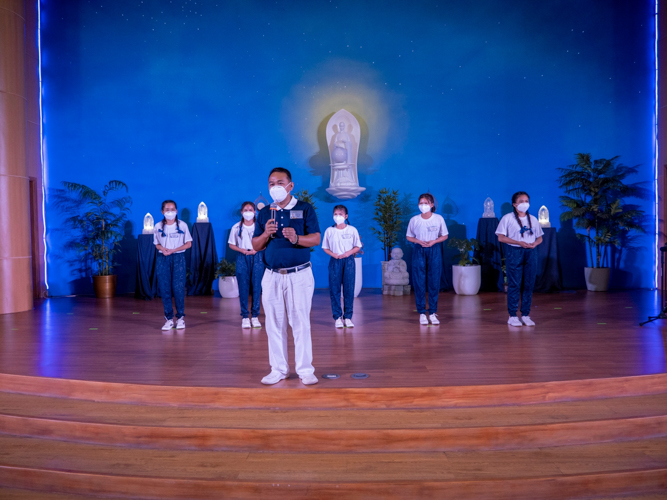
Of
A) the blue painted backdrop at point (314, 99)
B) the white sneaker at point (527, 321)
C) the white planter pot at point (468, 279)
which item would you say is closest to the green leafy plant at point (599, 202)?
the blue painted backdrop at point (314, 99)

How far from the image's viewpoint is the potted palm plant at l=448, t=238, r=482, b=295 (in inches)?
349

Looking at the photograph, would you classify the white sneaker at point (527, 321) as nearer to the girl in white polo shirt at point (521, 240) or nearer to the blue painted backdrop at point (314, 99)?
the girl in white polo shirt at point (521, 240)

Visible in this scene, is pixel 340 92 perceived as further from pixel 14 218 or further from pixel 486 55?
pixel 14 218

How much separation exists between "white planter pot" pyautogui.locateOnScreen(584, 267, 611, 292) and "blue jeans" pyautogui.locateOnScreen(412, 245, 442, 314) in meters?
4.66

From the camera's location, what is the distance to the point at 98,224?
955 centimetres

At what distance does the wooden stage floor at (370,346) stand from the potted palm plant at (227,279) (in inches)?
58.8

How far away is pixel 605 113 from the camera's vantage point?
9.71 metres

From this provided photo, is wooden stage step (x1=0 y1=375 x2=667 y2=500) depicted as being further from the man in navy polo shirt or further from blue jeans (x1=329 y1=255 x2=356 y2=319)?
blue jeans (x1=329 y1=255 x2=356 y2=319)

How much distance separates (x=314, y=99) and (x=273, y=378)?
7.45m

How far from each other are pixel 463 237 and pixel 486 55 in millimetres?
3473

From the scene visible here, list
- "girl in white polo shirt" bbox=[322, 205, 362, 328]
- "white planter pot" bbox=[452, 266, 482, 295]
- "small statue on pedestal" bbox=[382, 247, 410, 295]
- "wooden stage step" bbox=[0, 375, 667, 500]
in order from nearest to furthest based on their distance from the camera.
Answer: "wooden stage step" bbox=[0, 375, 667, 500] < "girl in white polo shirt" bbox=[322, 205, 362, 328] < "white planter pot" bbox=[452, 266, 482, 295] < "small statue on pedestal" bbox=[382, 247, 410, 295]

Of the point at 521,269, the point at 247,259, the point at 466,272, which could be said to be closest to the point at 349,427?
the point at 247,259

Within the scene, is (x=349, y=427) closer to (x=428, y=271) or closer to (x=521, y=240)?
(x=428, y=271)

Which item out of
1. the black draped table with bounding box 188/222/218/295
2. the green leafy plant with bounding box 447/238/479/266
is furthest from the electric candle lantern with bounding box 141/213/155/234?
the green leafy plant with bounding box 447/238/479/266
